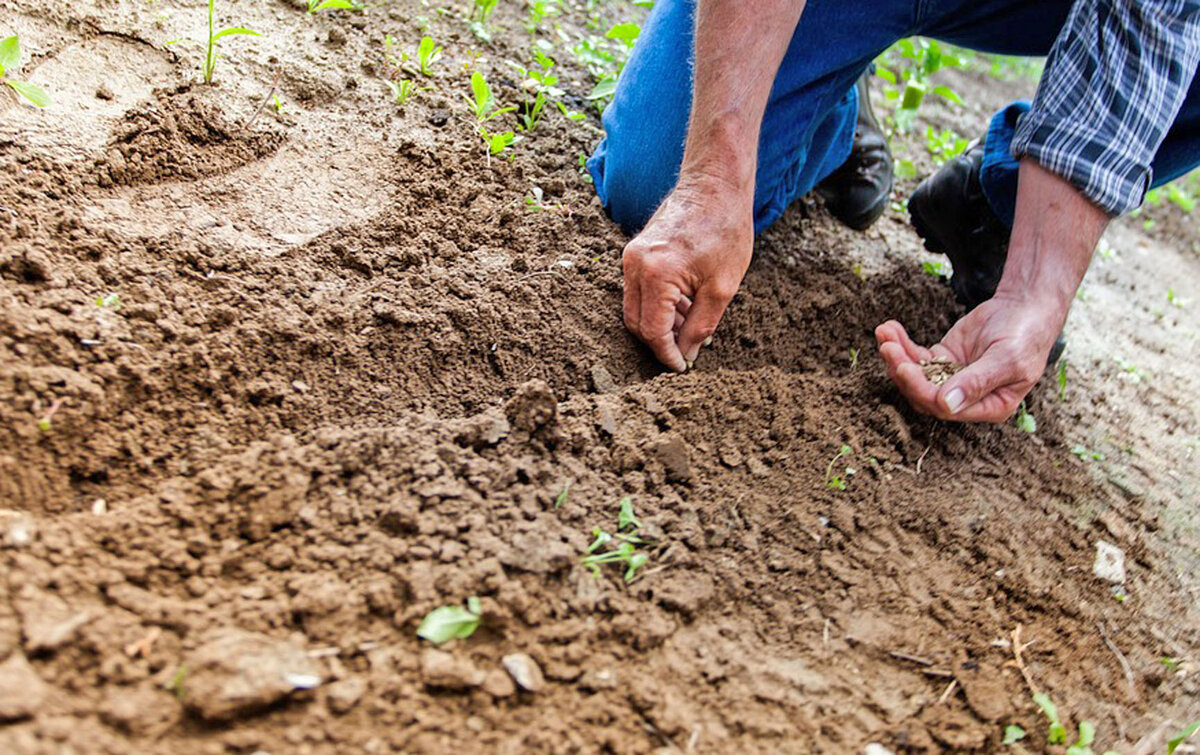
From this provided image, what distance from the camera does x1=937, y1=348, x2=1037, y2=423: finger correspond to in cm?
177

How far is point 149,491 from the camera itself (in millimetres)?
1293

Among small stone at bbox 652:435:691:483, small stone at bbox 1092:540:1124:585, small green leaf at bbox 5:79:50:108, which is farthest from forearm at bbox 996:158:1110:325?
small green leaf at bbox 5:79:50:108

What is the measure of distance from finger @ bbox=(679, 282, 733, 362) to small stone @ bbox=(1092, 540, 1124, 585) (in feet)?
3.04

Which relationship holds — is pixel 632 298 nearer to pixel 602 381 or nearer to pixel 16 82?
pixel 602 381

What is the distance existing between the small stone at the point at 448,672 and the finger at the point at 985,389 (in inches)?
45.1

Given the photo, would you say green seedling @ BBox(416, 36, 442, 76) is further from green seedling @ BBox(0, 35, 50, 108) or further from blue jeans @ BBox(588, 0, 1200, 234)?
green seedling @ BBox(0, 35, 50, 108)

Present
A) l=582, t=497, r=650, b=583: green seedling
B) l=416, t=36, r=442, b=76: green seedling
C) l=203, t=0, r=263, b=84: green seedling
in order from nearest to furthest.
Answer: l=582, t=497, r=650, b=583: green seedling → l=203, t=0, r=263, b=84: green seedling → l=416, t=36, r=442, b=76: green seedling

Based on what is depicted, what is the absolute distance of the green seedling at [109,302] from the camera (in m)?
1.47

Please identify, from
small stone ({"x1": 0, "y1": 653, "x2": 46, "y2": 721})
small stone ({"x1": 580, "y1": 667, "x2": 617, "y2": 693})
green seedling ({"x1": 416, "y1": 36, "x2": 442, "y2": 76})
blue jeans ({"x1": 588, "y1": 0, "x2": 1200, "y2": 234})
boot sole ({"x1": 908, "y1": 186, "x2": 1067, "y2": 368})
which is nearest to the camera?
small stone ({"x1": 0, "y1": 653, "x2": 46, "y2": 721})

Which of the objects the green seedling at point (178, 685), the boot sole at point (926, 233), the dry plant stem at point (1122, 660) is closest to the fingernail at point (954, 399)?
the dry plant stem at point (1122, 660)

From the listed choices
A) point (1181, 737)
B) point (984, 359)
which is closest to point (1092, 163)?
point (984, 359)

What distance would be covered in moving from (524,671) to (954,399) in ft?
3.61

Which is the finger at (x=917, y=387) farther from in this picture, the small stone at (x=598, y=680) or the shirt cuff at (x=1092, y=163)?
the small stone at (x=598, y=680)

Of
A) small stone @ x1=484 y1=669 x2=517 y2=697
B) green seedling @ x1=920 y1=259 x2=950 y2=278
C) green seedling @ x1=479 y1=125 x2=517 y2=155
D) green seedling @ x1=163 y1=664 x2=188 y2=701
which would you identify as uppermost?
green seedling @ x1=479 y1=125 x2=517 y2=155
